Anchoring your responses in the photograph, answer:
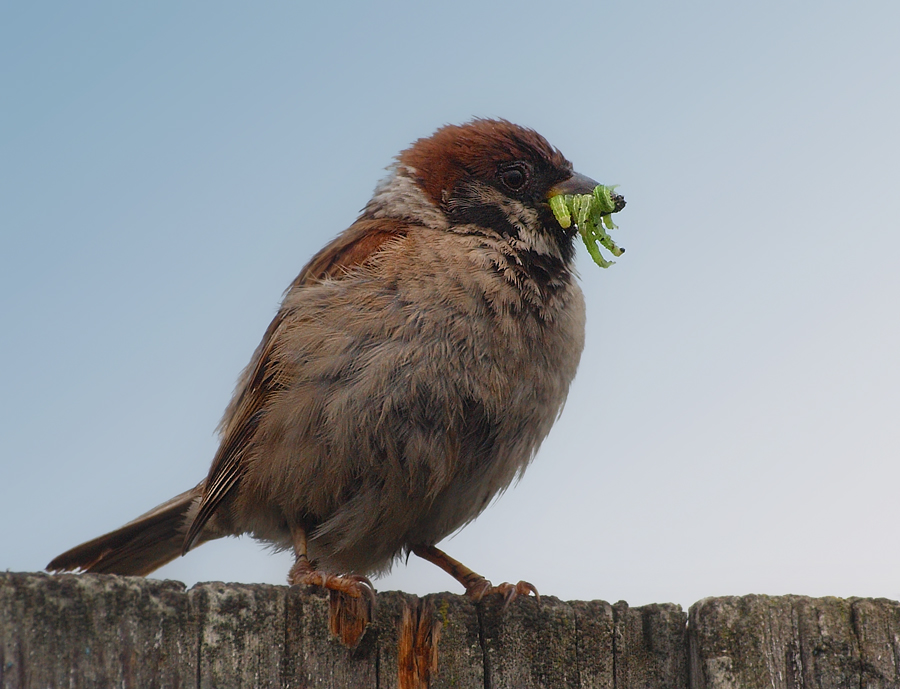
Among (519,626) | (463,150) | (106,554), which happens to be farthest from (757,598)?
(106,554)

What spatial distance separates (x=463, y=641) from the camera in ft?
7.92

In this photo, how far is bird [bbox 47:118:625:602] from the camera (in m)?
3.51

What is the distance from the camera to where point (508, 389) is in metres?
3.61

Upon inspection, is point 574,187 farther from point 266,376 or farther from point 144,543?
point 144,543

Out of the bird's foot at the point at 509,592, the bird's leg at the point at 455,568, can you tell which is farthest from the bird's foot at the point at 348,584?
the bird's leg at the point at 455,568

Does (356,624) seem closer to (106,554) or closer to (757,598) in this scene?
(757,598)

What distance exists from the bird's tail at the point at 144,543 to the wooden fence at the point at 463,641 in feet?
7.34

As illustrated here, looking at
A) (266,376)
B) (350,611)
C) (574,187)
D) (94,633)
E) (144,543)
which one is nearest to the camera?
(94,633)

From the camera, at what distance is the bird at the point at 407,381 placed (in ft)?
11.5

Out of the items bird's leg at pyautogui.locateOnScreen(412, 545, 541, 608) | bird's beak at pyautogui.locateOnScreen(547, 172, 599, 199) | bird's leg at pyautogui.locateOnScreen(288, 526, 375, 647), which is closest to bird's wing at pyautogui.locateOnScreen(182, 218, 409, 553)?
bird's beak at pyautogui.locateOnScreen(547, 172, 599, 199)

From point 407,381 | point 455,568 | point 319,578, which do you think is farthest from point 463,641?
point 455,568

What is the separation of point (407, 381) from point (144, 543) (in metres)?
1.75

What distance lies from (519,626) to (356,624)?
0.42 metres

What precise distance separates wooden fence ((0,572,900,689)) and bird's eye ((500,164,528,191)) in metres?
2.22
